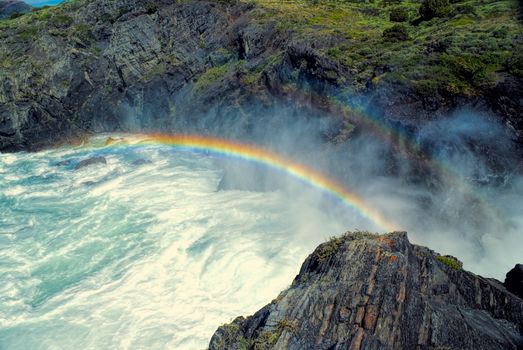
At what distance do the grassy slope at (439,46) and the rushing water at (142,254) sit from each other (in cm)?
901

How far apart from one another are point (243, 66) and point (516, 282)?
3189 cm

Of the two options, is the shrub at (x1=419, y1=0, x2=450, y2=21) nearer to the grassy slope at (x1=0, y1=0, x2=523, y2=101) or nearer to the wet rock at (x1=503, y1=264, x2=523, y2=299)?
the grassy slope at (x1=0, y1=0, x2=523, y2=101)

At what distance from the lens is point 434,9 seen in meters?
33.9

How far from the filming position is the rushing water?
15953 mm

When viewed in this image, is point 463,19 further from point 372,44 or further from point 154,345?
point 154,345

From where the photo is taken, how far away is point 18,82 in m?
43.4

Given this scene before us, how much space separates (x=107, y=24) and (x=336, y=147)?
38308mm

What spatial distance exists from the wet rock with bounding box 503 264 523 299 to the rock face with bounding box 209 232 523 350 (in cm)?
57

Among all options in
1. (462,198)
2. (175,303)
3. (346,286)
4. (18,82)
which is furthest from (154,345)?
(18,82)

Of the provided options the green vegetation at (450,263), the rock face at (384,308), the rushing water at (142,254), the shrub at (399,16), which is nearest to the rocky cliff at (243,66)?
the shrub at (399,16)

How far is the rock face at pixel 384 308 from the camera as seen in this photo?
28.5ft

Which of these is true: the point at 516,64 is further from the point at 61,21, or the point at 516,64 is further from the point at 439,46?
the point at 61,21

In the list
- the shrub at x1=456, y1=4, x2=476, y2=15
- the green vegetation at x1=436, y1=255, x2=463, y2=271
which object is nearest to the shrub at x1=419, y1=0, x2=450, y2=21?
the shrub at x1=456, y1=4, x2=476, y2=15

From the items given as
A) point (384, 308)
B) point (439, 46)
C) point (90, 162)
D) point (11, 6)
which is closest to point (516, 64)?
point (439, 46)
